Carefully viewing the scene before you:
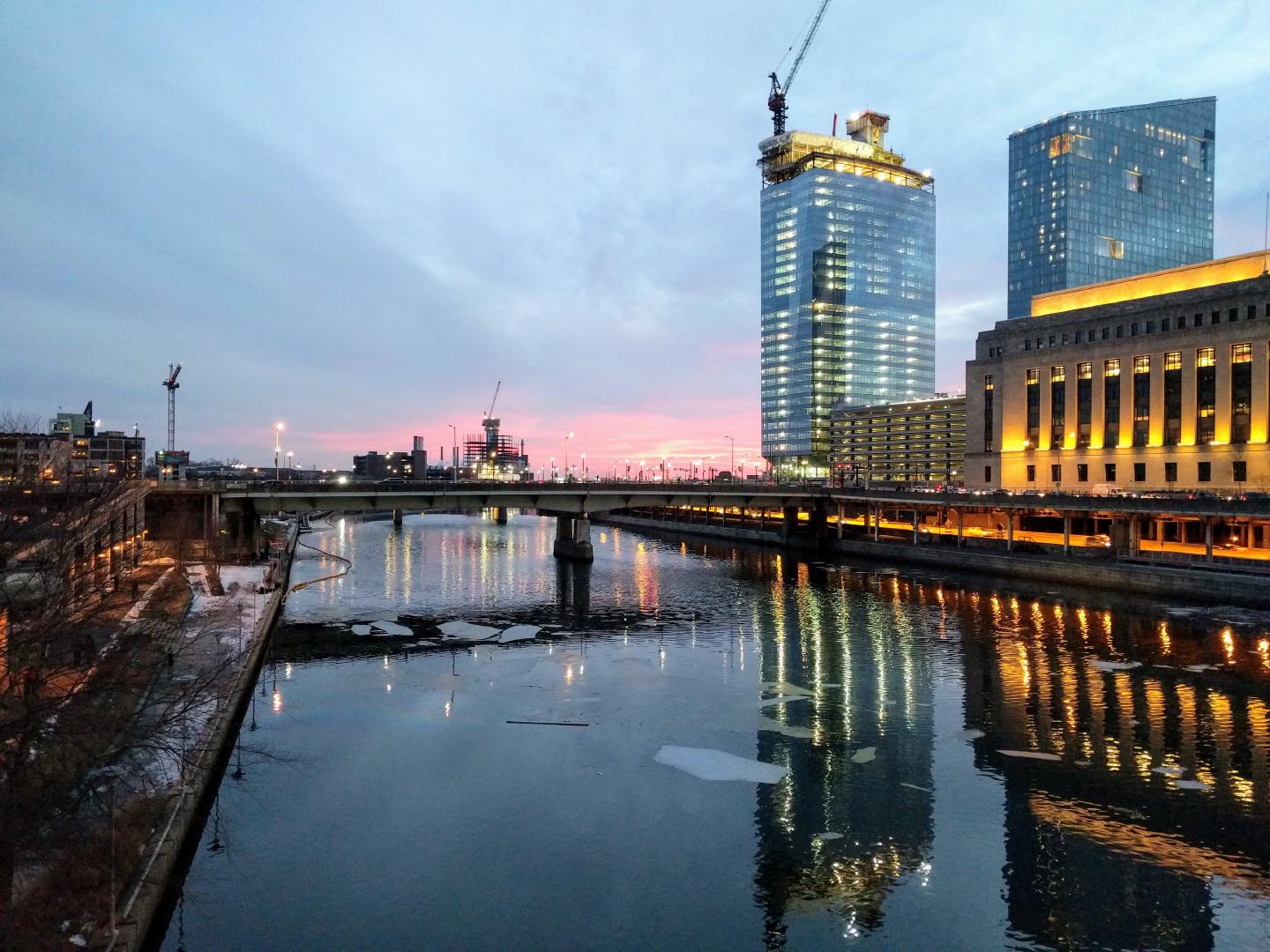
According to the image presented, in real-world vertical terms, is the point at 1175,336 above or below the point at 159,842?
above

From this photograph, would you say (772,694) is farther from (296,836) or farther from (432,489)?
(432,489)

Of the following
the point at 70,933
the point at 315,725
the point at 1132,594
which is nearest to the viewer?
the point at 70,933

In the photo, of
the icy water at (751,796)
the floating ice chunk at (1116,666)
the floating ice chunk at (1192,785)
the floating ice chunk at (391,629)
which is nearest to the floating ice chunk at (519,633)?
the icy water at (751,796)

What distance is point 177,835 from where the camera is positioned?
22969 millimetres

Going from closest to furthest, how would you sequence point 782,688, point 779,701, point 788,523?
point 779,701 → point 782,688 → point 788,523

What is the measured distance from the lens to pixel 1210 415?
324ft

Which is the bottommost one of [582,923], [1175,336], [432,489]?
[582,923]

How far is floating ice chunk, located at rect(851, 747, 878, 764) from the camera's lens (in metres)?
32.3

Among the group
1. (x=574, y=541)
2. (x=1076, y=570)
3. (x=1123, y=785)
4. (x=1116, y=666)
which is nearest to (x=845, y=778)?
(x=1123, y=785)

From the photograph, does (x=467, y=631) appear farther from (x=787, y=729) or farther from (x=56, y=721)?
(x=56, y=721)

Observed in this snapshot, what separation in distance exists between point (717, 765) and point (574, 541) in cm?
8117

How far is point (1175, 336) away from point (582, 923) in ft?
369

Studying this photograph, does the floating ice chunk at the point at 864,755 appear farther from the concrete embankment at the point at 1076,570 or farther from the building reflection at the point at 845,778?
the concrete embankment at the point at 1076,570

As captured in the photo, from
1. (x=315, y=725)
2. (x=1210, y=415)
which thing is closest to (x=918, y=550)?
(x=1210, y=415)
